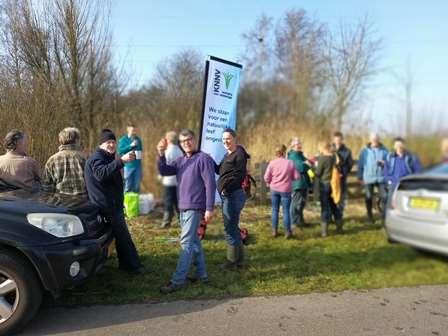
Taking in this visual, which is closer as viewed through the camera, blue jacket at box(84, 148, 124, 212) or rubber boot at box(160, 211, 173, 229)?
blue jacket at box(84, 148, 124, 212)

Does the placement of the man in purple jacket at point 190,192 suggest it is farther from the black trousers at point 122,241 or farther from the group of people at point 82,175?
the black trousers at point 122,241

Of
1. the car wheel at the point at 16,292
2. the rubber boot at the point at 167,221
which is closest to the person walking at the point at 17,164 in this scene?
the car wheel at the point at 16,292

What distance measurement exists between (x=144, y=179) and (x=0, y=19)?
5595 mm

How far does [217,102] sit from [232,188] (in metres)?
1.46

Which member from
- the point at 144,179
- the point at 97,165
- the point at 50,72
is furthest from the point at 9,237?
the point at 144,179

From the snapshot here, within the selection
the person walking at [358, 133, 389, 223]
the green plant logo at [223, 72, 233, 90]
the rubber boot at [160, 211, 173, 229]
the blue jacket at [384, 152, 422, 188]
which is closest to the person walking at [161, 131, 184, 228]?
the rubber boot at [160, 211, 173, 229]

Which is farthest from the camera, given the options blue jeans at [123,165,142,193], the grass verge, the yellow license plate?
blue jeans at [123,165,142,193]

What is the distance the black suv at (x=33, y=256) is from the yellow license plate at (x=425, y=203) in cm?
352

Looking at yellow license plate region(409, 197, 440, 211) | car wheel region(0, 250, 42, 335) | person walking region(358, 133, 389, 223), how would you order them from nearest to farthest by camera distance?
yellow license plate region(409, 197, 440, 211)
person walking region(358, 133, 389, 223)
car wheel region(0, 250, 42, 335)

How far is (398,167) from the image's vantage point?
3.48 ft

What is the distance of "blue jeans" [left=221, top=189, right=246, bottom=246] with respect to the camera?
533 centimetres

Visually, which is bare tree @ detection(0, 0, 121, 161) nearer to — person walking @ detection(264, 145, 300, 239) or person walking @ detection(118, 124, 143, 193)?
person walking @ detection(118, 124, 143, 193)

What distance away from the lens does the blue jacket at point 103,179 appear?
472cm

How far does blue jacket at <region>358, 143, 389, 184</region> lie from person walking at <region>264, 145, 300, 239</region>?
5850 millimetres
